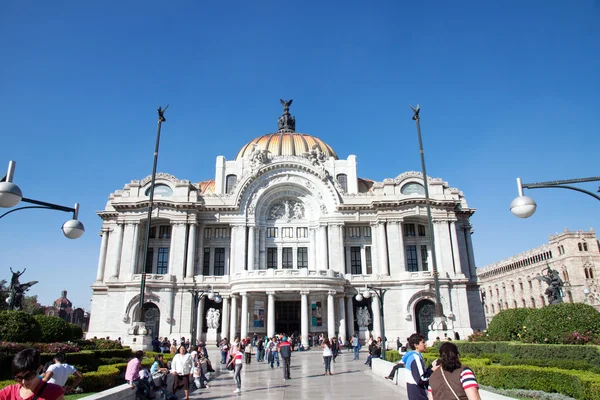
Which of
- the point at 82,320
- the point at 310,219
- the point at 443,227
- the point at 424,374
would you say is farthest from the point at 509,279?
the point at 82,320

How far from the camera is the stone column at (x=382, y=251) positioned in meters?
48.8

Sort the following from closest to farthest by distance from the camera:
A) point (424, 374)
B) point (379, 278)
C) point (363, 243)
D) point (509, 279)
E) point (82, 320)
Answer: point (424, 374)
point (379, 278)
point (363, 243)
point (509, 279)
point (82, 320)

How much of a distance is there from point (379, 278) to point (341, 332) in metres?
7.36

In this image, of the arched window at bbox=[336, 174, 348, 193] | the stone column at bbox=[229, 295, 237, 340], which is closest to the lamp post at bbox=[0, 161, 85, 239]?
Result: the stone column at bbox=[229, 295, 237, 340]

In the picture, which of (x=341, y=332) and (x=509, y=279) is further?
(x=509, y=279)

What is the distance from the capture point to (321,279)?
145ft

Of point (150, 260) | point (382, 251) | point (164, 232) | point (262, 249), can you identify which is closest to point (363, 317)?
point (382, 251)

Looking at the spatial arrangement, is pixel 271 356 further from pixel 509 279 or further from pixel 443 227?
pixel 509 279

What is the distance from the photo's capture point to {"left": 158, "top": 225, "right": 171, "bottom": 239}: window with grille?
51725mm

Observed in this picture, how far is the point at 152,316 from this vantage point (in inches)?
1844

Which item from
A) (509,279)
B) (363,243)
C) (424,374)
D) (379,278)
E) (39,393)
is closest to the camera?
(39,393)

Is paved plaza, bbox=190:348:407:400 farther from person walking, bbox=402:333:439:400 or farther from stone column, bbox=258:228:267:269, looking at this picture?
stone column, bbox=258:228:267:269

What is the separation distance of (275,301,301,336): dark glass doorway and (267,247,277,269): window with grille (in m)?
5.79

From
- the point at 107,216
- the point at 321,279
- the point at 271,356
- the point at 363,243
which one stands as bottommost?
the point at 271,356
